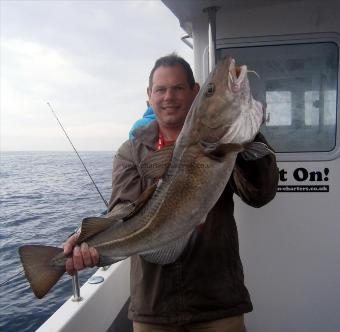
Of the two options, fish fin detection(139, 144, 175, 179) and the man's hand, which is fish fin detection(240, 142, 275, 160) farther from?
the man's hand

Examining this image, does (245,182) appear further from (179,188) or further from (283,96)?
(283,96)

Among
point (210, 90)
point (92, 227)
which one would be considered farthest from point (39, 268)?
point (210, 90)

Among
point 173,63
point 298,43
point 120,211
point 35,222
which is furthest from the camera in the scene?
point 35,222

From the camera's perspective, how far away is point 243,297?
8.16ft

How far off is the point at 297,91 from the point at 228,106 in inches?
87.9

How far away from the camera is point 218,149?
1825 mm

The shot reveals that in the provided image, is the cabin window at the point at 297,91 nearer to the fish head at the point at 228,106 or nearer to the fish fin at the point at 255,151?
the fish fin at the point at 255,151

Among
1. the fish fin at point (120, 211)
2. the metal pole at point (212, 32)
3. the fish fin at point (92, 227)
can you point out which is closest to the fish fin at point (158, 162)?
the fish fin at point (120, 211)

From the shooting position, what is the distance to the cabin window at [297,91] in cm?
373

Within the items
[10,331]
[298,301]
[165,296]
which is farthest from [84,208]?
[165,296]

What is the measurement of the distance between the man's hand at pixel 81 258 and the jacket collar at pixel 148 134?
0.84 meters

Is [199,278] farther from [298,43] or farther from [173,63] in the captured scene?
[298,43]

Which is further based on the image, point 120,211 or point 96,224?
point 120,211

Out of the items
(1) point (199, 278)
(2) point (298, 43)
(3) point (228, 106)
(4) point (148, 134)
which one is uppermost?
(2) point (298, 43)
